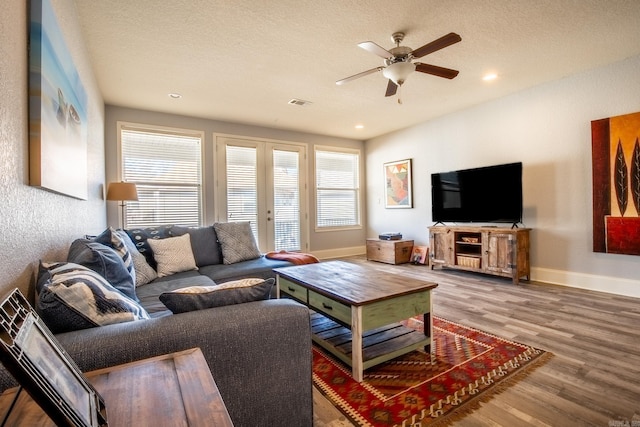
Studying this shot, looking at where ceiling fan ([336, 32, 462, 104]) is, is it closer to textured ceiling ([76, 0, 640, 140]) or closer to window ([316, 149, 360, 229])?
textured ceiling ([76, 0, 640, 140])

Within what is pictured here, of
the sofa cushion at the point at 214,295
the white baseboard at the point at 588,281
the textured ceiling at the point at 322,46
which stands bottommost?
the white baseboard at the point at 588,281

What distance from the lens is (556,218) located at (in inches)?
151

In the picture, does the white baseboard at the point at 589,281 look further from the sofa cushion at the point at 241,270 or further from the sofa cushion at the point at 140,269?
the sofa cushion at the point at 140,269

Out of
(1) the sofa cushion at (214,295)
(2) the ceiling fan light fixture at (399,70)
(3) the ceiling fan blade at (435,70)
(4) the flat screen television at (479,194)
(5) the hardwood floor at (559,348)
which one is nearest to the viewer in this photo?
(1) the sofa cushion at (214,295)

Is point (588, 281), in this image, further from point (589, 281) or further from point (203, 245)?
point (203, 245)

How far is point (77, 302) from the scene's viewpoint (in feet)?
3.44

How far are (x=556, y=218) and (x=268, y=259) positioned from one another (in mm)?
3627

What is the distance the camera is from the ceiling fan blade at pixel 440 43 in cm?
223

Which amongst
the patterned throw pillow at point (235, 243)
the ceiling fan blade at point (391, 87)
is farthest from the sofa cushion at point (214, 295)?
the ceiling fan blade at point (391, 87)

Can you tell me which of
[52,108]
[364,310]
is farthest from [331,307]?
[52,108]

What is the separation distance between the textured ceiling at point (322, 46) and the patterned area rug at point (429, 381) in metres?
2.58

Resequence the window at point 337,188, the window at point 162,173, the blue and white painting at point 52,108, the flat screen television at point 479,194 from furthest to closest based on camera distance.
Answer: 1. the window at point 337,188
2. the window at point 162,173
3. the flat screen television at point 479,194
4. the blue and white painting at point 52,108

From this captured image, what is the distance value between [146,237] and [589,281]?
5037 millimetres

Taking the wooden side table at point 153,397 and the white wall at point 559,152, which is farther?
the white wall at point 559,152
